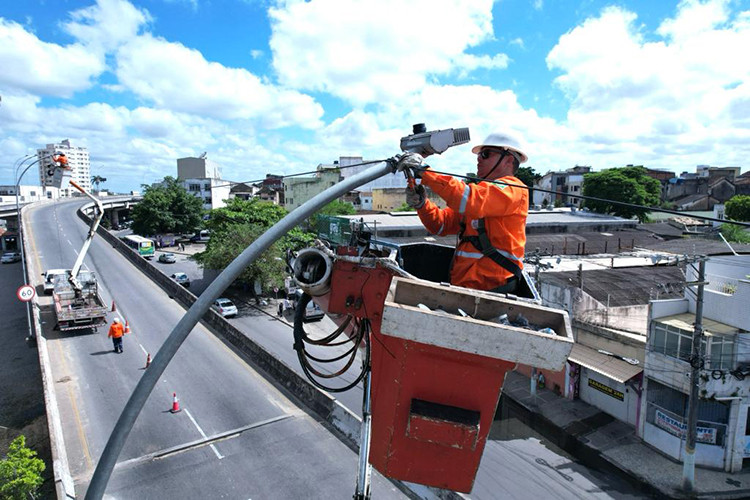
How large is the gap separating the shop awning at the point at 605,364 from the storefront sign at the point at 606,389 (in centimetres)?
91

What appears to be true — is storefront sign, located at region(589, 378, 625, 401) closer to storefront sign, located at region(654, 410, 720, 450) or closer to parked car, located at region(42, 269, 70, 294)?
storefront sign, located at region(654, 410, 720, 450)

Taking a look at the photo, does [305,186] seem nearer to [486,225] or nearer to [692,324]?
[692,324]

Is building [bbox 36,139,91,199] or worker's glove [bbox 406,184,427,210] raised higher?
building [bbox 36,139,91,199]

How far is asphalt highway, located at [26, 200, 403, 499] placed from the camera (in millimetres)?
11398

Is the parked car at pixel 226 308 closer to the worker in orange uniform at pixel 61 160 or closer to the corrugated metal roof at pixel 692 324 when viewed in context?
the worker in orange uniform at pixel 61 160

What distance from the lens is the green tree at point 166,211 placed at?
178 feet

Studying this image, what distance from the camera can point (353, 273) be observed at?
475 centimetres

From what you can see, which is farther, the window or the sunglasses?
the window

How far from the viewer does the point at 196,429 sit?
13.8 meters

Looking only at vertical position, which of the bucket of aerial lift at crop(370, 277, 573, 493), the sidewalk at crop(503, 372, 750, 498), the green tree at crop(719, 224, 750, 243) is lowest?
the sidewalk at crop(503, 372, 750, 498)

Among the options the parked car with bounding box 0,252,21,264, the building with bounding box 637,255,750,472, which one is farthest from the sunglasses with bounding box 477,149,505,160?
the parked car with bounding box 0,252,21,264

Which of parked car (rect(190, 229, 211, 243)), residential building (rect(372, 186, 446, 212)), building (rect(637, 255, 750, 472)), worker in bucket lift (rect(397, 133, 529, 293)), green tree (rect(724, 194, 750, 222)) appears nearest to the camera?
worker in bucket lift (rect(397, 133, 529, 293))

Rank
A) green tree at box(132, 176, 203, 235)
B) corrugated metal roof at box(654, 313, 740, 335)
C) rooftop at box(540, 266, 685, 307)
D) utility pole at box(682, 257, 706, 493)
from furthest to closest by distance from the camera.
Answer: green tree at box(132, 176, 203, 235) → rooftop at box(540, 266, 685, 307) → corrugated metal roof at box(654, 313, 740, 335) → utility pole at box(682, 257, 706, 493)

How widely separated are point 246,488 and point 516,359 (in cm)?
1016
